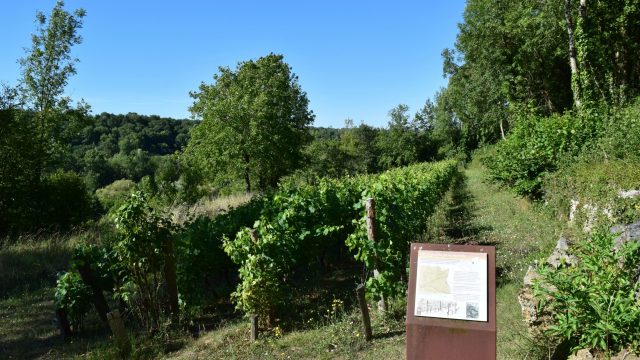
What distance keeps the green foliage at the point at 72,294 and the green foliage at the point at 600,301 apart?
5.92 meters

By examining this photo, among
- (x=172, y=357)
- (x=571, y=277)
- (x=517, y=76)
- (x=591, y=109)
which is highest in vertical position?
(x=517, y=76)

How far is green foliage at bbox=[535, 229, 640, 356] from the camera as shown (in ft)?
10.5

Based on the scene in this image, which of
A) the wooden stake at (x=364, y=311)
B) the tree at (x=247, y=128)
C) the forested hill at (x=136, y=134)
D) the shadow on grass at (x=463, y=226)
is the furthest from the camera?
the forested hill at (x=136, y=134)

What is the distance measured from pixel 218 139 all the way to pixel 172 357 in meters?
17.4

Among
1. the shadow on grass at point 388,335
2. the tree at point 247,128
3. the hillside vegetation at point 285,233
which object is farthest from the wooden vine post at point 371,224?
the tree at point 247,128

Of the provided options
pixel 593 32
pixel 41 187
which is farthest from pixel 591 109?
pixel 41 187

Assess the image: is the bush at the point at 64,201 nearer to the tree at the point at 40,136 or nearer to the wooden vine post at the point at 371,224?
the tree at the point at 40,136

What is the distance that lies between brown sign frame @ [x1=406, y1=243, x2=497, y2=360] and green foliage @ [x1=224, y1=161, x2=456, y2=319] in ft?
7.04

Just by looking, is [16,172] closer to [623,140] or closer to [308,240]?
[308,240]

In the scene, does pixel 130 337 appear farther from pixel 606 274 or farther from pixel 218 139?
pixel 218 139

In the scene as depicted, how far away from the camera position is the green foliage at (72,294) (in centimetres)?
627

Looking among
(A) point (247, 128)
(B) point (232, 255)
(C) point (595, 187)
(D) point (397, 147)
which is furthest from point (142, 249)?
(D) point (397, 147)

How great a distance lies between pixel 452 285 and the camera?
3.41 m

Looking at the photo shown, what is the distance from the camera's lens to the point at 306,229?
745 cm
